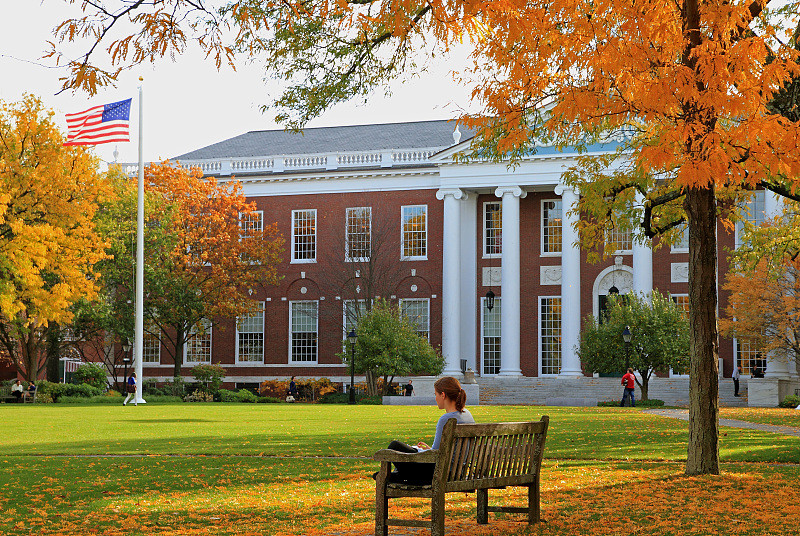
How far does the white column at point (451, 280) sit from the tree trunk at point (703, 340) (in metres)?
41.0

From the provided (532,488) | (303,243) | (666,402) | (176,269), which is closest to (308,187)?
(303,243)

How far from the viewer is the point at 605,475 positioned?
1292cm

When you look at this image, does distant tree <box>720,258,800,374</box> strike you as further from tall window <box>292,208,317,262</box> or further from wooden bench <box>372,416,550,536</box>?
wooden bench <box>372,416,550,536</box>

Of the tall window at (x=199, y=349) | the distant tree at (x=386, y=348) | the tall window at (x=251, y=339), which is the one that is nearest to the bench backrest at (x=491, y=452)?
the distant tree at (x=386, y=348)

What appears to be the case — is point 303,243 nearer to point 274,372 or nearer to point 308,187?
point 308,187

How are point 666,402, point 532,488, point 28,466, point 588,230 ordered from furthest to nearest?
point 666,402 < point 588,230 < point 28,466 < point 532,488

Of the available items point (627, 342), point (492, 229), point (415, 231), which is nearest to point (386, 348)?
point (627, 342)

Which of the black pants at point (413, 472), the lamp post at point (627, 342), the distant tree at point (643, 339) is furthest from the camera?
the distant tree at point (643, 339)

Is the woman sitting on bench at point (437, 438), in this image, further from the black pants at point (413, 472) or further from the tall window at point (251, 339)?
the tall window at point (251, 339)

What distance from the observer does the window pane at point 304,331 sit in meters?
57.9

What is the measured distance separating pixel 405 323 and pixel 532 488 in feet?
128

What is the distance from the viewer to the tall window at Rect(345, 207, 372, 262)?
54.7 metres

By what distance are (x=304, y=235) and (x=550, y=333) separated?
1505cm

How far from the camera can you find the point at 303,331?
58219 millimetres
